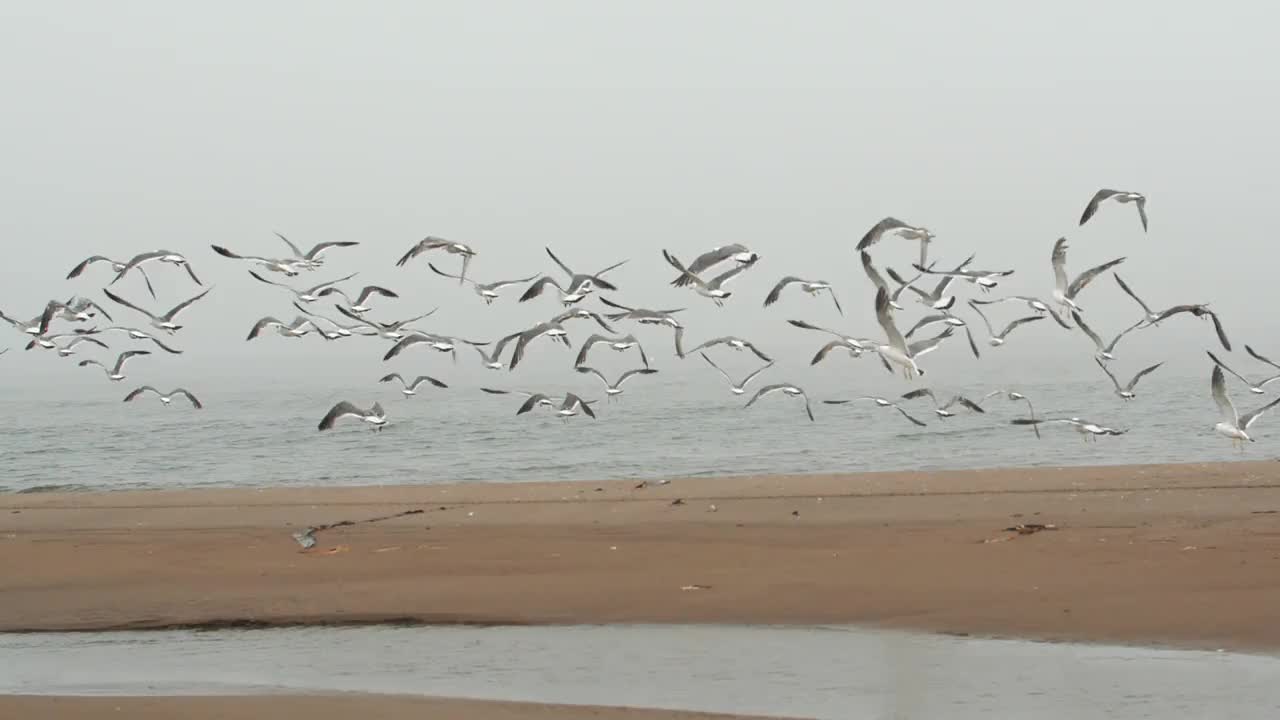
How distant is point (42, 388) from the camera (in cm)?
6081

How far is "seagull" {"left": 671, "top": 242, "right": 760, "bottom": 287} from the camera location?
16891mm

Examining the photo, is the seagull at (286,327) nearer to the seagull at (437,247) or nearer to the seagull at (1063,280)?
the seagull at (437,247)

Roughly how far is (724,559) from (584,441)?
1550 cm

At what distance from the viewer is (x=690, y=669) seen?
8.80 m

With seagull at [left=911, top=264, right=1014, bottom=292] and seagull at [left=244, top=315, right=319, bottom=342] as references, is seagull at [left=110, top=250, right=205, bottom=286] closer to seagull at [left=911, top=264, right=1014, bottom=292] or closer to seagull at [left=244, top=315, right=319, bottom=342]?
seagull at [left=244, top=315, right=319, bottom=342]

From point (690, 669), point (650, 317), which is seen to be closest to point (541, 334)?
point (650, 317)

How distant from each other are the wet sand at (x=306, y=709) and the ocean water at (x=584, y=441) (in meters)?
13.4

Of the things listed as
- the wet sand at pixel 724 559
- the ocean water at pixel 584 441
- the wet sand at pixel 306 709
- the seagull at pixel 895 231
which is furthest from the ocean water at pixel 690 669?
the ocean water at pixel 584 441

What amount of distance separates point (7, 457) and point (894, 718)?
2432cm

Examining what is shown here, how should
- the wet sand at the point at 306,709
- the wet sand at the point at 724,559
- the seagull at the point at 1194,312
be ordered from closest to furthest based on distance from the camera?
the wet sand at the point at 306,709
the wet sand at the point at 724,559
the seagull at the point at 1194,312

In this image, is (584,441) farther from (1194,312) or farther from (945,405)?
(1194,312)

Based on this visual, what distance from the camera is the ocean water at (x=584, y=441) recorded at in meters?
22.6

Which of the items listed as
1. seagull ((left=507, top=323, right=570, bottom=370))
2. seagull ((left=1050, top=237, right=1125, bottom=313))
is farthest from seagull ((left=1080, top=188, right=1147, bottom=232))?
seagull ((left=507, top=323, right=570, bottom=370))

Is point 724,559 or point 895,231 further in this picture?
point 895,231
